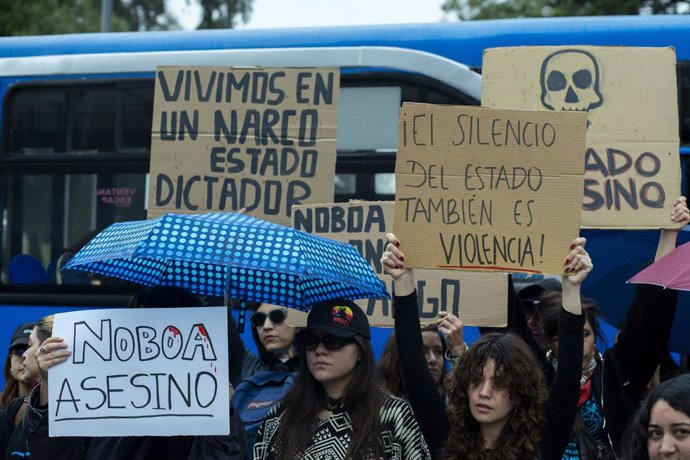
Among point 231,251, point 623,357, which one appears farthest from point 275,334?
point 623,357

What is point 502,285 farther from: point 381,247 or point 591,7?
point 591,7

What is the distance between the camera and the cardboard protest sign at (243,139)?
6148 mm

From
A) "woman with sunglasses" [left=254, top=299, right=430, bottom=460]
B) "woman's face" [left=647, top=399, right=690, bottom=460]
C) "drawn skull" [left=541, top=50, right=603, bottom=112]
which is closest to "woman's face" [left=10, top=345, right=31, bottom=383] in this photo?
"woman with sunglasses" [left=254, top=299, right=430, bottom=460]

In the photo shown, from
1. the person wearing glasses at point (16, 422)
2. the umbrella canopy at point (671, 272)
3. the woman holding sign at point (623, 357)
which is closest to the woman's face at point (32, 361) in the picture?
the person wearing glasses at point (16, 422)

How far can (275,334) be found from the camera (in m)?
5.92

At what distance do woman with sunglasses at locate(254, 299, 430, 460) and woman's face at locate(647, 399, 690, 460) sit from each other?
2.68 feet

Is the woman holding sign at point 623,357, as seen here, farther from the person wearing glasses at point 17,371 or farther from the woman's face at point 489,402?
the person wearing glasses at point 17,371

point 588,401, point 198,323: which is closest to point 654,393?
point 588,401

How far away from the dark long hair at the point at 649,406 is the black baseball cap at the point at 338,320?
3.50ft

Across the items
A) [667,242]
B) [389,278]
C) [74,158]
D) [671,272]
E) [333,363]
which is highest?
[74,158]

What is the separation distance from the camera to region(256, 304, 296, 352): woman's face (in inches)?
233

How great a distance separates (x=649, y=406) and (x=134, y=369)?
74.1 inches

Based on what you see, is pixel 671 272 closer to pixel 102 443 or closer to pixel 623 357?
pixel 623 357

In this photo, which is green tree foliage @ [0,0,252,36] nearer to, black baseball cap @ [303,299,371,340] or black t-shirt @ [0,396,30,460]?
black t-shirt @ [0,396,30,460]
